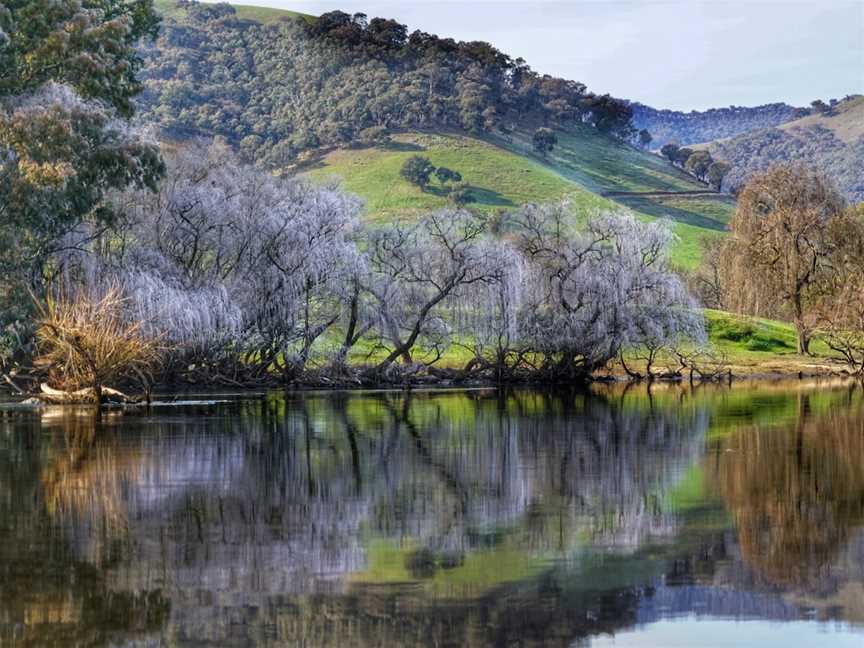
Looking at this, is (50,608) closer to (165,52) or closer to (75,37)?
(75,37)

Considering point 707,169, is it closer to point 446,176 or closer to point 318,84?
point 318,84

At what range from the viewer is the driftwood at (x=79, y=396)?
40.4 m

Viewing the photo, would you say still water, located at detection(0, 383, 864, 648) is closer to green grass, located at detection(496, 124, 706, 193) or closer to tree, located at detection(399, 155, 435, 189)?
tree, located at detection(399, 155, 435, 189)

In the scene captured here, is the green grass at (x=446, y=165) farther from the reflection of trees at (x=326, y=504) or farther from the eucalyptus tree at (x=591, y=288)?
the reflection of trees at (x=326, y=504)

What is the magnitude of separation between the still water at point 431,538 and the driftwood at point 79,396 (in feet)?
28.8

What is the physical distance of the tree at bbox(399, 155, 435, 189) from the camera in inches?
5236

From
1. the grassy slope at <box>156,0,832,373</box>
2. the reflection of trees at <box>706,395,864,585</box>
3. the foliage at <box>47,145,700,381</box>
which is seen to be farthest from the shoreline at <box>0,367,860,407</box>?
the reflection of trees at <box>706,395,864,585</box>

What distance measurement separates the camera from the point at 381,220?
113m

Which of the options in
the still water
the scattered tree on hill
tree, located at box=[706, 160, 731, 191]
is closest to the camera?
the still water

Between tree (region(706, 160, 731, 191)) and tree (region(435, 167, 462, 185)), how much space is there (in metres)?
60.7

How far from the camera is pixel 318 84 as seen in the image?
168125mm

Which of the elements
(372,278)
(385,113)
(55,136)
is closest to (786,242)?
(372,278)

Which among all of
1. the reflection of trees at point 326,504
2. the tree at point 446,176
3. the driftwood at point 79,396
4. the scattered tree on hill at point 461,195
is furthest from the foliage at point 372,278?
the tree at point 446,176

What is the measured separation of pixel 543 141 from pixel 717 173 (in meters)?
31.7
